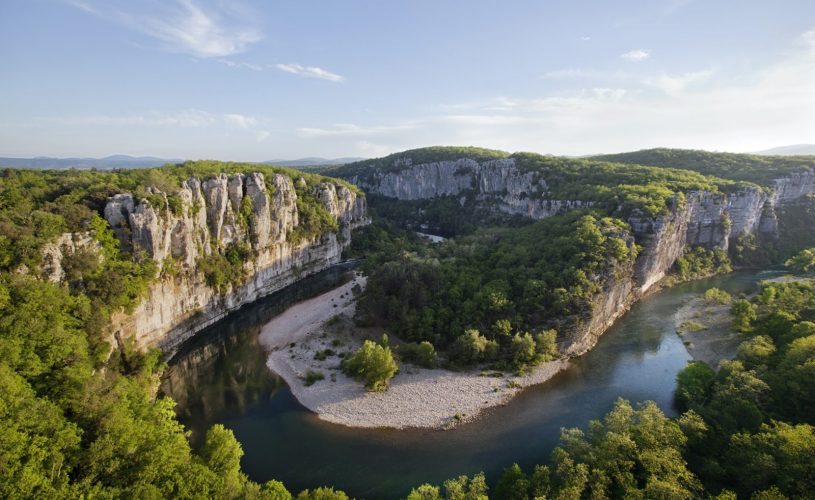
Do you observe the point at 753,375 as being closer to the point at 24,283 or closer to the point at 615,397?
the point at 615,397

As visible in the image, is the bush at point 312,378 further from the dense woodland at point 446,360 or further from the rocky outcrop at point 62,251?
the rocky outcrop at point 62,251

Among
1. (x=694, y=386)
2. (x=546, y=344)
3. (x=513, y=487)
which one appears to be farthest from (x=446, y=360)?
(x=694, y=386)

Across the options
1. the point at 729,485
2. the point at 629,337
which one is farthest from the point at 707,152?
the point at 729,485

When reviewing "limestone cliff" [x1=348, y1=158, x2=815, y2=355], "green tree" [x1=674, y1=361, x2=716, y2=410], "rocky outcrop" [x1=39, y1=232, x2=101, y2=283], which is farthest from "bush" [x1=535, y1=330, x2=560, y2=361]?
"rocky outcrop" [x1=39, y1=232, x2=101, y2=283]

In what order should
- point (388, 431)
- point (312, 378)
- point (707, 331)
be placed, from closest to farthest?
point (388, 431)
point (312, 378)
point (707, 331)

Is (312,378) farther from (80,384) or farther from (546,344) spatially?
(546,344)

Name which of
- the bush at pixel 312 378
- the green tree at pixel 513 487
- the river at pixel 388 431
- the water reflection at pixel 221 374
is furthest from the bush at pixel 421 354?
the green tree at pixel 513 487
